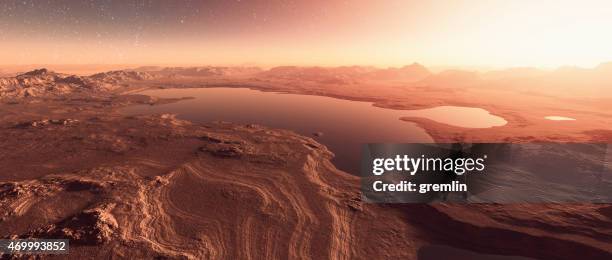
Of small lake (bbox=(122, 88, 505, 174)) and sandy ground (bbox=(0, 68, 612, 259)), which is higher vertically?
small lake (bbox=(122, 88, 505, 174))

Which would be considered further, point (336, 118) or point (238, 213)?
point (336, 118)

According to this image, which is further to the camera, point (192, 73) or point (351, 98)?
point (192, 73)

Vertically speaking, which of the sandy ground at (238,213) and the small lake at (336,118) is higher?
the small lake at (336,118)

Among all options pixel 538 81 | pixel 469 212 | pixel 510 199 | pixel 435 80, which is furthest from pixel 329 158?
pixel 435 80

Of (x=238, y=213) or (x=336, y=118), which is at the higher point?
(x=336, y=118)

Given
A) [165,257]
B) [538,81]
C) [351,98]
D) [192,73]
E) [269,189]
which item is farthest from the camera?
[192,73]

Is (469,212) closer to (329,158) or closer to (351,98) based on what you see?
(329,158)

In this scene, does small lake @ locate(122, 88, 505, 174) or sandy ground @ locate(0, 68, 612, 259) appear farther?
small lake @ locate(122, 88, 505, 174)

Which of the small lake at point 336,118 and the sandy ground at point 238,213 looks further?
the small lake at point 336,118
